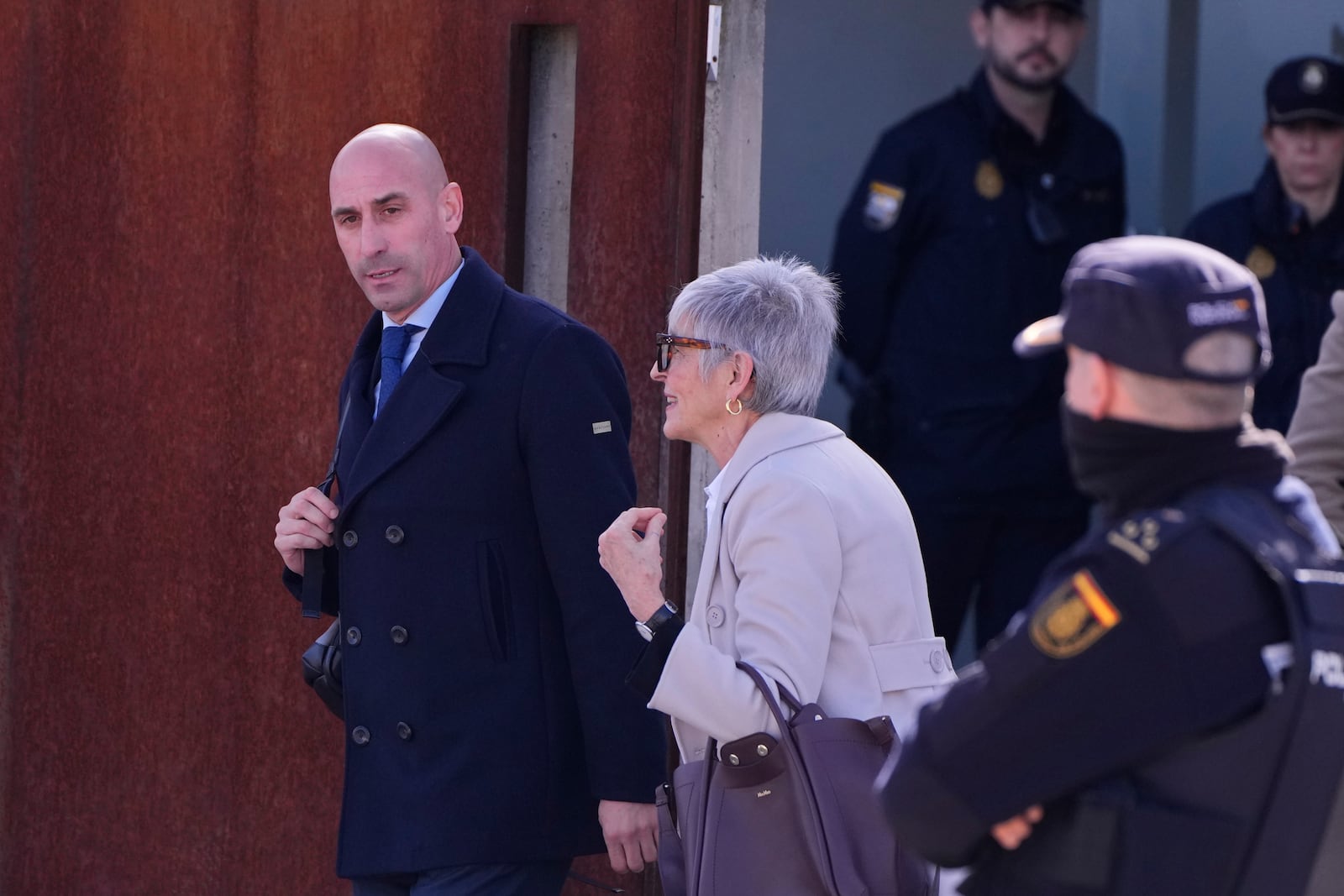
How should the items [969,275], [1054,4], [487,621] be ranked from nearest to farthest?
[487,621] → [1054,4] → [969,275]

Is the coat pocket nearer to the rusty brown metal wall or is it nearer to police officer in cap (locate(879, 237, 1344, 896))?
police officer in cap (locate(879, 237, 1344, 896))

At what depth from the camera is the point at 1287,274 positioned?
4.12m

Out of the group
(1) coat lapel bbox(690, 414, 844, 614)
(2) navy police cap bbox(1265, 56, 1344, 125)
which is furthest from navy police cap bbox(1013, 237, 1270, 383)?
(2) navy police cap bbox(1265, 56, 1344, 125)

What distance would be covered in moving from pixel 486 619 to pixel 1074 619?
161 cm

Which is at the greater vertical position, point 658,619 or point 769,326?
point 769,326

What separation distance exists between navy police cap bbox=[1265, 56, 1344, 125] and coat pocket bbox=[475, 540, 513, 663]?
7.08ft

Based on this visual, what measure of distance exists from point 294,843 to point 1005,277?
234 cm

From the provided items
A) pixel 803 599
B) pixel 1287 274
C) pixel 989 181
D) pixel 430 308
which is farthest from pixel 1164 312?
pixel 989 181

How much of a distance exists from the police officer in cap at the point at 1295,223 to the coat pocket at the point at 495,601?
1885 millimetres

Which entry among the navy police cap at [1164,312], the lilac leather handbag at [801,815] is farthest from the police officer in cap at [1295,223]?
the navy police cap at [1164,312]

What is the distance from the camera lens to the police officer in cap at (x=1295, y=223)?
161 inches

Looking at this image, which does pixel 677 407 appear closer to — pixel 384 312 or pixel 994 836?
pixel 384 312

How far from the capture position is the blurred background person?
2812 mm

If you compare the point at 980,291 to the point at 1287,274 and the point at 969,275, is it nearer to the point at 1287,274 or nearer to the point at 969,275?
the point at 969,275
